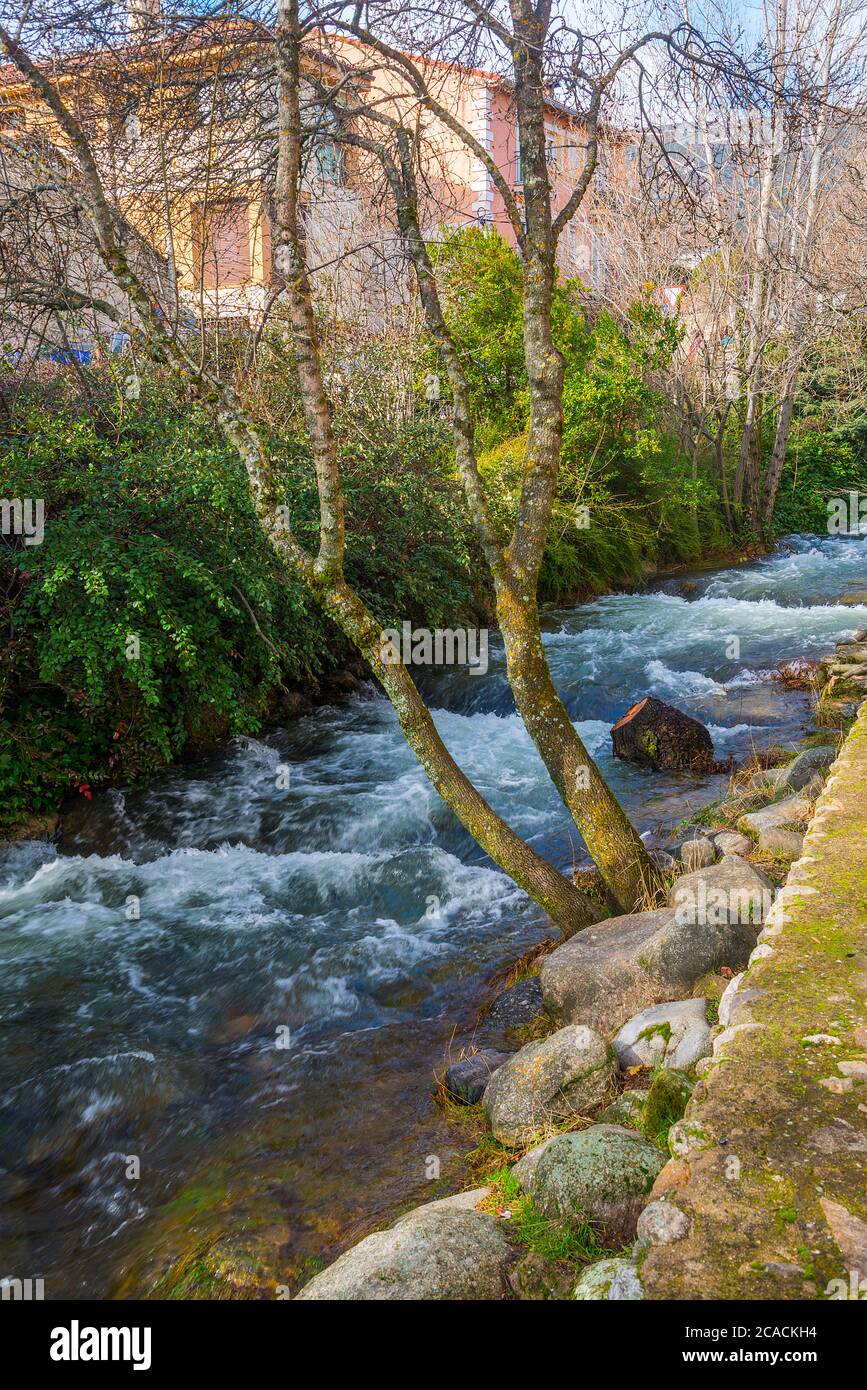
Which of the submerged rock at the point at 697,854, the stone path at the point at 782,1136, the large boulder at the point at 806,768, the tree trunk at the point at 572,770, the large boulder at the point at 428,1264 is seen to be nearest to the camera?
the stone path at the point at 782,1136

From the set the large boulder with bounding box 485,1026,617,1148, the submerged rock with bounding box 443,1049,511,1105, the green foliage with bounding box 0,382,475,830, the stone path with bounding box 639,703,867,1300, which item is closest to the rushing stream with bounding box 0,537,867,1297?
the submerged rock with bounding box 443,1049,511,1105

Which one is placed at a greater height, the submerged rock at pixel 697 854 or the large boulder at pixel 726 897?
the large boulder at pixel 726 897

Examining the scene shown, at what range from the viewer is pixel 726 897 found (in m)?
4.59

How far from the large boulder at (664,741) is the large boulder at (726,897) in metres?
3.72

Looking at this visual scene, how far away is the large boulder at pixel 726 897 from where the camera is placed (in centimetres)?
444

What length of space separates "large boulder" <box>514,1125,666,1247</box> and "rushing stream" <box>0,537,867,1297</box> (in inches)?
38.8

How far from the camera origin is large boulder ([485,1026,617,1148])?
374 cm

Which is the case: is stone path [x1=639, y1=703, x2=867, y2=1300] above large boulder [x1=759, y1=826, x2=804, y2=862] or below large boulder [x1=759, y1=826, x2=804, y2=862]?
above

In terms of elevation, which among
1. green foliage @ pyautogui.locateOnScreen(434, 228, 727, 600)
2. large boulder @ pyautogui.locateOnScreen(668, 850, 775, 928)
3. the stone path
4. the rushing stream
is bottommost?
the rushing stream

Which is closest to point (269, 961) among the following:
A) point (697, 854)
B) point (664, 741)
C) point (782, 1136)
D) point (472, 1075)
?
point (472, 1075)

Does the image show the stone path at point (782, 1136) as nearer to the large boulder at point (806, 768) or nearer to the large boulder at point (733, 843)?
the large boulder at point (733, 843)

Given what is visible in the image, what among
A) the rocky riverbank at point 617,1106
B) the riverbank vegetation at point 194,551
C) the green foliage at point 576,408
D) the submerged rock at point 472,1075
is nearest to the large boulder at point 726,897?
the rocky riverbank at point 617,1106

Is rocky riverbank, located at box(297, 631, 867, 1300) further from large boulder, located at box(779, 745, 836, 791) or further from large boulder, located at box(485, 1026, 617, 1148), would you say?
large boulder, located at box(779, 745, 836, 791)

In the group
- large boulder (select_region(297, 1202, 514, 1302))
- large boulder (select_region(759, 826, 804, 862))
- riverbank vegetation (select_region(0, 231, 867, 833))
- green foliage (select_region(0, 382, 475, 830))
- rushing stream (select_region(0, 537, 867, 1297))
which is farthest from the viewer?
riverbank vegetation (select_region(0, 231, 867, 833))
